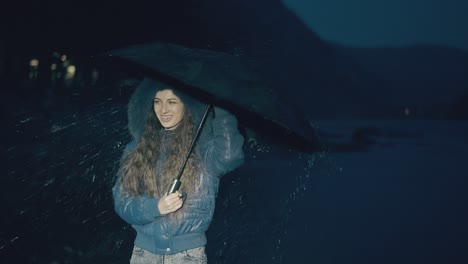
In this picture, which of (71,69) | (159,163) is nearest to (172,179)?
(159,163)

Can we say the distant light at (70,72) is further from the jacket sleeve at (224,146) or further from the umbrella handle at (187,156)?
the jacket sleeve at (224,146)

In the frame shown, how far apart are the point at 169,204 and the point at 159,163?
380 mm

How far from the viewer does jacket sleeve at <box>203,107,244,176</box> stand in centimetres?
248

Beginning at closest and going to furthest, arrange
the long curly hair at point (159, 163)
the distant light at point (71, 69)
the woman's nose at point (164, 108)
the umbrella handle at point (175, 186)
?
the umbrella handle at point (175, 186) → the long curly hair at point (159, 163) → the woman's nose at point (164, 108) → the distant light at point (71, 69)

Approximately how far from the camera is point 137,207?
2510 millimetres

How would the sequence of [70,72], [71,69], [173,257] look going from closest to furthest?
[173,257], [71,69], [70,72]

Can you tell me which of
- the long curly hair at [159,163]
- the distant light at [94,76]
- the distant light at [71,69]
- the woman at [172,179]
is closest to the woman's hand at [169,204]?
the woman at [172,179]

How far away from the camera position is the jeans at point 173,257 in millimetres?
2613

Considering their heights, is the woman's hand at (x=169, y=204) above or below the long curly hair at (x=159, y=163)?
below

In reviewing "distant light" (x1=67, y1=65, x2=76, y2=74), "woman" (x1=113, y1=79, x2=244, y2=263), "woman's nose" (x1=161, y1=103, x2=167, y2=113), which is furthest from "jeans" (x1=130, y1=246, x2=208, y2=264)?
"distant light" (x1=67, y1=65, x2=76, y2=74)

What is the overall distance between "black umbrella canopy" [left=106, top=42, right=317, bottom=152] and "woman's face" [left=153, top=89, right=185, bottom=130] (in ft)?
0.28

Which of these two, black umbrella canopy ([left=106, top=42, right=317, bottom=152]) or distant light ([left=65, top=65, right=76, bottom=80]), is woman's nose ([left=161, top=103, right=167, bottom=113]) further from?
distant light ([left=65, top=65, right=76, bottom=80])

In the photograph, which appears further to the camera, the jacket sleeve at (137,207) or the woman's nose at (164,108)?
the woman's nose at (164,108)

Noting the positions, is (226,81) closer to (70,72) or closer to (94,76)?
(94,76)
